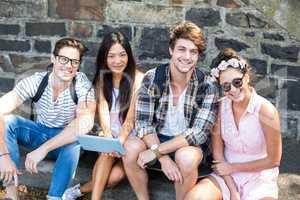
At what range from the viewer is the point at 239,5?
502 cm

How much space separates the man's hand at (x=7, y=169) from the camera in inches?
162

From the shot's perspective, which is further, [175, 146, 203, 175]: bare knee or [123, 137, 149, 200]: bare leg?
[123, 137, 149, 200]: bare leg

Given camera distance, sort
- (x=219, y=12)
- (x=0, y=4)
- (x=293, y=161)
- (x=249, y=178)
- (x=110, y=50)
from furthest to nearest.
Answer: (x=0, y=4)
(x=219, y=12)
(x=293, y=161)
(x=110, y=50)
(x=249, y=178)

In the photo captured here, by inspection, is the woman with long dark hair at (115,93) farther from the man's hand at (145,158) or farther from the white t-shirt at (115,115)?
the man's hand at (145,158)

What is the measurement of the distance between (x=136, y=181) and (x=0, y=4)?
2.51 m

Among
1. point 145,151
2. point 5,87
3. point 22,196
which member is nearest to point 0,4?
point 5,87

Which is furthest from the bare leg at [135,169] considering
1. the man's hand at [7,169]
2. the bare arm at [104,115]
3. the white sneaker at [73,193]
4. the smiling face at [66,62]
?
the man's hand at [7,169]

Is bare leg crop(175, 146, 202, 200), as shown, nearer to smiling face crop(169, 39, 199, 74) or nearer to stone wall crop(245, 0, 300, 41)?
smiling face crop(169, 39, 199, 74)

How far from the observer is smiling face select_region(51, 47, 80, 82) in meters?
4.29

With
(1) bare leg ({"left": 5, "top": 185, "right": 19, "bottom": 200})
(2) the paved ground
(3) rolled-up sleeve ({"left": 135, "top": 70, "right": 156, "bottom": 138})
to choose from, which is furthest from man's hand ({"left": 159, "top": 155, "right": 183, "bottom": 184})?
(1) bare leg ({"left": 5, "top": 185, "right": 19, "bottom": 200})

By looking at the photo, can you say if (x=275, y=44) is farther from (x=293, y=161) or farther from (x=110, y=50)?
(x=110, y=50)

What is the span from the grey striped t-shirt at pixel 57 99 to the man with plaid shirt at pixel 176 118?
50 centimetres

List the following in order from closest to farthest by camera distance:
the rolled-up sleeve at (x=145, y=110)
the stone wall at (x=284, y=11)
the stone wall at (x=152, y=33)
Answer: the rolled-up sleeve at (x=145, y=110), the stone wall at (x=284, y=11), the stone wall at (x=152, y=33)

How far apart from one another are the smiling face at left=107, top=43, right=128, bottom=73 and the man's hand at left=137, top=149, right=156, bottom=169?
2.48ft
